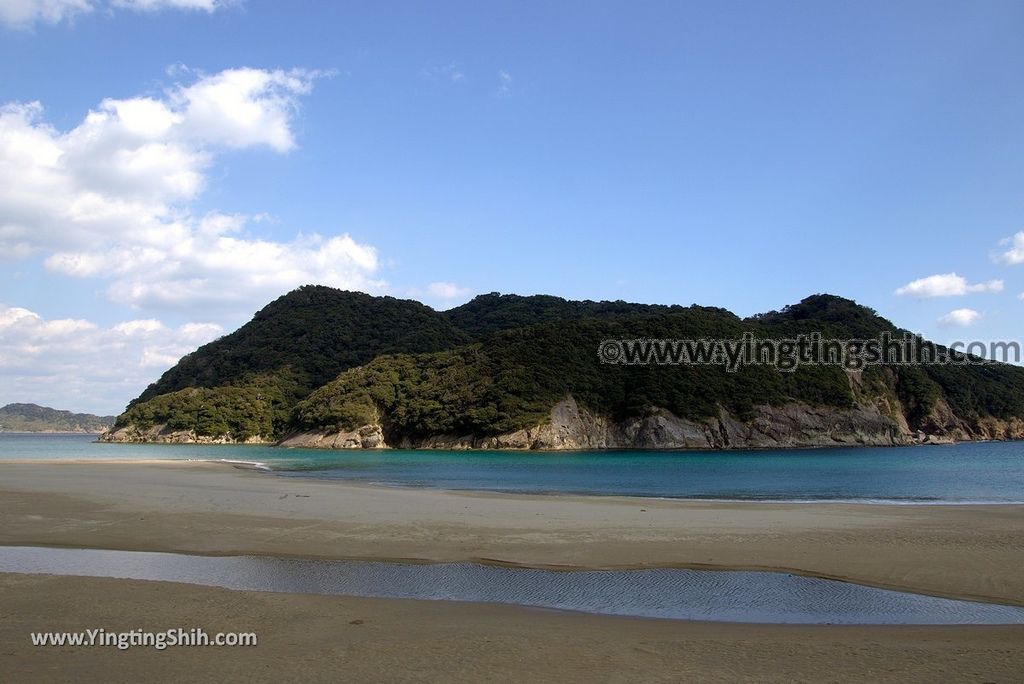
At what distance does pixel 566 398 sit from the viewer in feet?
389

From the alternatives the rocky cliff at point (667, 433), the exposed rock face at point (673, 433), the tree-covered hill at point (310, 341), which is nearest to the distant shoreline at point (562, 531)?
the rocky cliff at point (667, 433)

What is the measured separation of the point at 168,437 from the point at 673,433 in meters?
94.7

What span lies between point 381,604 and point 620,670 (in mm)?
4697

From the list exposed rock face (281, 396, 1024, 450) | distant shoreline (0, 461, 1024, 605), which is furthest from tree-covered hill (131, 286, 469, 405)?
distant shoreline (0, 461, 1024, 605)

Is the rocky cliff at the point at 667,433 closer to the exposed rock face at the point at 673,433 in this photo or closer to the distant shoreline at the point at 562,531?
the exposed rock face at the point at 673,433

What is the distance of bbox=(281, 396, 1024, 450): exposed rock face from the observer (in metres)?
111

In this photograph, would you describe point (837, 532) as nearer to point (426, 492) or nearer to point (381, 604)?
A: point (381, 604)

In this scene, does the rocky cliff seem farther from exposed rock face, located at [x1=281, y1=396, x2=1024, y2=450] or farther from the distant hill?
the distant hill

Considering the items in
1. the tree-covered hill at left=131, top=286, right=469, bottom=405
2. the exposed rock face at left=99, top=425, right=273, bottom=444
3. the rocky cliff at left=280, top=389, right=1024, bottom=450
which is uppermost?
the tree-covered hill at left=131, top=286, right=469, bottom=405

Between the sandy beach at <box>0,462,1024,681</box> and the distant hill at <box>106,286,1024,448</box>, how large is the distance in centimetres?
8593

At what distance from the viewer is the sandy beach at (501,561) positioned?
7457 millimetres

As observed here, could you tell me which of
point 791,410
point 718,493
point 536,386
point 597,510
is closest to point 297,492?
point 597,510

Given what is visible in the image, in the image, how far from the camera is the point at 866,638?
874 cm

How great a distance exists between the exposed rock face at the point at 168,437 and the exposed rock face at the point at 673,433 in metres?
16.3
